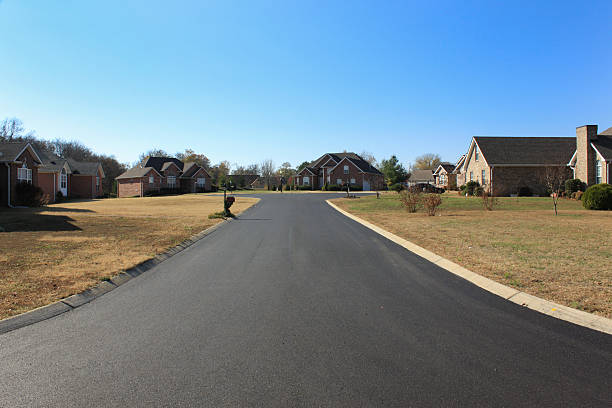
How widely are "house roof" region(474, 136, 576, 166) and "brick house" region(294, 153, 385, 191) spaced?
2958 cm

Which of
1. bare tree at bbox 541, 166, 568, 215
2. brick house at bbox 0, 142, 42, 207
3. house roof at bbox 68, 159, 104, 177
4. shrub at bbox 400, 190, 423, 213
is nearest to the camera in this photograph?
shrub at bbox 400, 190, 423, 213

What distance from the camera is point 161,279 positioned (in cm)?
689

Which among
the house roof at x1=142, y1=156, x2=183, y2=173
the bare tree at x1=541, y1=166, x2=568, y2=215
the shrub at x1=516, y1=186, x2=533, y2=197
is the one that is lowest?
the shrub at x1=516, y1=186, x2=533, y2=197

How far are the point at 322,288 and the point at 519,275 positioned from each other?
11.3 feet

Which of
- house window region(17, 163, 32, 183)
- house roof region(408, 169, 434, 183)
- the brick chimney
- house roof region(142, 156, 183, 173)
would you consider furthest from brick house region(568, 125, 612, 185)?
house roof region(142, 156, 183, 173)

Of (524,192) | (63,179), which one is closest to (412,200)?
(524,192)

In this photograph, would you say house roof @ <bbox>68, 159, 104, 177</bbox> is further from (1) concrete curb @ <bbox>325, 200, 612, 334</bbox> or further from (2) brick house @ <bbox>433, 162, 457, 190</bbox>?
(1) concrete curb @ <bbox>325, 200, 612, 334</bbox>

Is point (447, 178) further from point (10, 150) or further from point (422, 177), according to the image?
point (10, 150)

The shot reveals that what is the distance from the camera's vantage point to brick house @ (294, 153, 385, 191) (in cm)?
6725

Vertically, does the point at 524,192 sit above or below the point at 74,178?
below

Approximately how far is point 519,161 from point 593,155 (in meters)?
6.54

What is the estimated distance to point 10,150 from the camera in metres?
24.7

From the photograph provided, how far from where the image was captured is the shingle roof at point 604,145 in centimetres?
2837

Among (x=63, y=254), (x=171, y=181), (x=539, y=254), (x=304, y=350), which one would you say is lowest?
(x=304, y=350)
